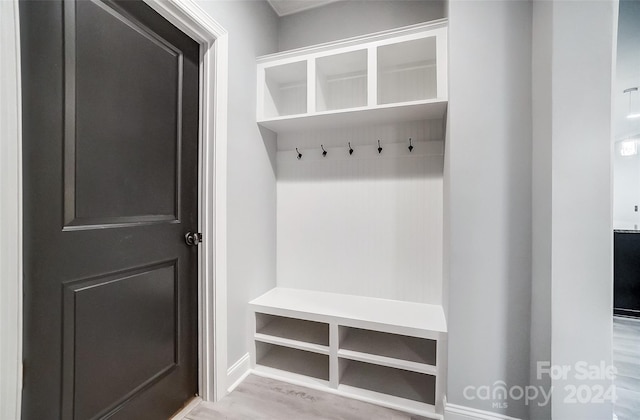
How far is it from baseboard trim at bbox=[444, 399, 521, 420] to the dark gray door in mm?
1386

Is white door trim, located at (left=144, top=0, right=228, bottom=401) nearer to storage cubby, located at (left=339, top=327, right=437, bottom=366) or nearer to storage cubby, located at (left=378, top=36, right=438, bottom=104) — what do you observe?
storage cubby, located at (left=339, top=327, right=437, bottom=366)

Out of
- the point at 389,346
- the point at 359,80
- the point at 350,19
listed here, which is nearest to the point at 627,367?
the point at 389,346

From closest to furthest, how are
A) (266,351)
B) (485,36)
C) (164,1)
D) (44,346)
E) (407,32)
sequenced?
1. (44,346)
2. (164,1)
3. (485,36)
4. (407,32)
5. (266,351)

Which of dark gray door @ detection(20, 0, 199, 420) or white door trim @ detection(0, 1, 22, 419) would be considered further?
dark gray door @ detection(20, 0, 199, 420)

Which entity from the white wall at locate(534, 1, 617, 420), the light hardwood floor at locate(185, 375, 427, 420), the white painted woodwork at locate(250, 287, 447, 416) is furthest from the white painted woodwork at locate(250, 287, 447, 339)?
the white wall at locate(534, 1, 617, 420)

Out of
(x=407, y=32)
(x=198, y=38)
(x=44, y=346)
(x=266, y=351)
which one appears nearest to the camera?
(x=44, y=346)

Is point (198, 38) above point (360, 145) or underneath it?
above


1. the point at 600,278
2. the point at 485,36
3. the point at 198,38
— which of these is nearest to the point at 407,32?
the point at 485,36

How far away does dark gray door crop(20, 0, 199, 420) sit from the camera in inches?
35.0

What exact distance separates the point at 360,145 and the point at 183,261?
1.41m

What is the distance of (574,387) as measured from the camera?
1111 millimetres

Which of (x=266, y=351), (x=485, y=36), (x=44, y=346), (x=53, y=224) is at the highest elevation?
(x=485, y=36)

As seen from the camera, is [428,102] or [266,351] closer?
[428,102]

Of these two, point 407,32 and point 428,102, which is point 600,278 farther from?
point 407,32
